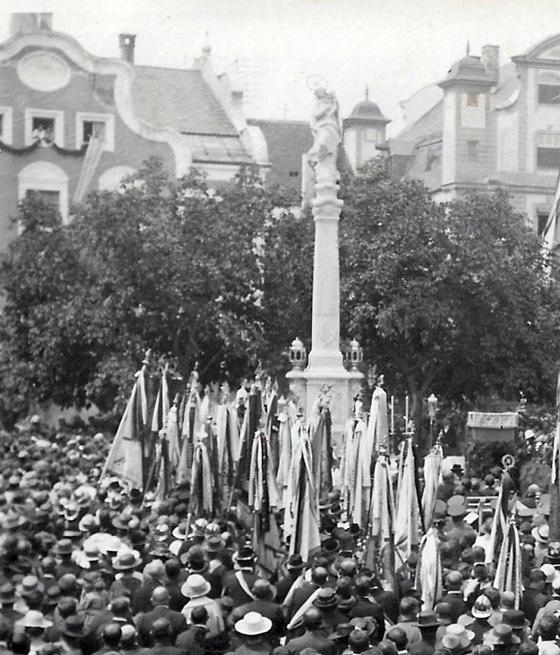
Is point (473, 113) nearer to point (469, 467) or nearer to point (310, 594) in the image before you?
point (469, 467)

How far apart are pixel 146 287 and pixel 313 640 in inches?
807

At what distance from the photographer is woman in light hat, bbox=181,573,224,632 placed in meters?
9.52

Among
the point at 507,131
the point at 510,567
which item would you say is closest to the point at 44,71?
the point at 507,131

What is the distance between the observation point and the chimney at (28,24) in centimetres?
3241

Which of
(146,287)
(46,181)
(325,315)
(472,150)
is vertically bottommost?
(325,315)

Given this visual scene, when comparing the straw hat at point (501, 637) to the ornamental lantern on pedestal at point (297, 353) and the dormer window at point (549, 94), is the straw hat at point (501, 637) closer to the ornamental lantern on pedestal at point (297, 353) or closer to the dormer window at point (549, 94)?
the ornamental lantern on pedestal at point (297, 353)

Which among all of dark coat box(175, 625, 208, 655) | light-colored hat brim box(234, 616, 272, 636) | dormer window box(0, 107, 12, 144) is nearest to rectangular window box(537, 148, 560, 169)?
dormer window box(0, 107, 12, 144)

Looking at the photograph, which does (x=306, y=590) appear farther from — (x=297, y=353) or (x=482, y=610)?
(x=297, y=353)

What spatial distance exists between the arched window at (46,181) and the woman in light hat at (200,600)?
78.6 ft

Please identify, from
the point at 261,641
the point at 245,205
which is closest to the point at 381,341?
the point at 245,205

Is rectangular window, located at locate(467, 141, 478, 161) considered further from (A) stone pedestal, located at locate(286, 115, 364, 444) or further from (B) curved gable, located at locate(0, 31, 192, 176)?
(A) stone pedestal, located at locate(286, 115, 364, 444)

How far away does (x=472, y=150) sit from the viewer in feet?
136

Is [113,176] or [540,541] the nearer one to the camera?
[540,541]

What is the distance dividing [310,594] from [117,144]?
25.2 metres
